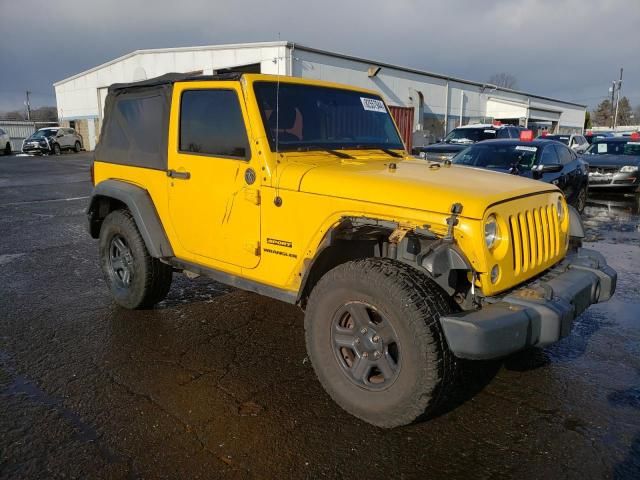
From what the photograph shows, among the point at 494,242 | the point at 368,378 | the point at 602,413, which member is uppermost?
the point at 494,242

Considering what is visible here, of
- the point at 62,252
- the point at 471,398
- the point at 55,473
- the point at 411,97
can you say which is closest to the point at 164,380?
the point at 55,473

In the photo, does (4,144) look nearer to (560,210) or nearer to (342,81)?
(342,81)

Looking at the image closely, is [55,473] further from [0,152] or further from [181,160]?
[0,152]

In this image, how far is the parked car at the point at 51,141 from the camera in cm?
2977

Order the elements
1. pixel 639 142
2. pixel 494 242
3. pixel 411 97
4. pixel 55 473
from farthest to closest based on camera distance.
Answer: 1. pixel 411 97
2. pixel 639 142
3. pixel 494 242
4. pixel 55 473

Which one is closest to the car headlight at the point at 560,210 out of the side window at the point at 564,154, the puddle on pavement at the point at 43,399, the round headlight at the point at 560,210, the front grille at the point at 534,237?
the round headlight at the point at 560,210

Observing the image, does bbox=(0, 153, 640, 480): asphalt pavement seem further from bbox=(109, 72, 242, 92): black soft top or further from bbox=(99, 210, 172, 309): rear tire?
bbox=(109, 72, 242, 92): black soft top

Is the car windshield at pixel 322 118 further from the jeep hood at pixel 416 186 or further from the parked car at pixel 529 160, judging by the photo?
the parked car at pixel 529 160

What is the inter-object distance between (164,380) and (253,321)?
3.98ft

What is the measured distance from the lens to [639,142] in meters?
14.6

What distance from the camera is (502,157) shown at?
8.80 meters

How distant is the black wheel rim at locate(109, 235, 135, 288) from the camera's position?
15.1 ft

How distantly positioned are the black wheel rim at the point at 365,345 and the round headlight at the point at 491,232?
2.25 ft

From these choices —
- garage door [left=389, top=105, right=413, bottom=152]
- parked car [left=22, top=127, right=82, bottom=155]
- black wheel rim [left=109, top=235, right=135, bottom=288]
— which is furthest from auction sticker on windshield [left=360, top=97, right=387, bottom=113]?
parked car [left=22, top=127, right=82, bottom=155]
